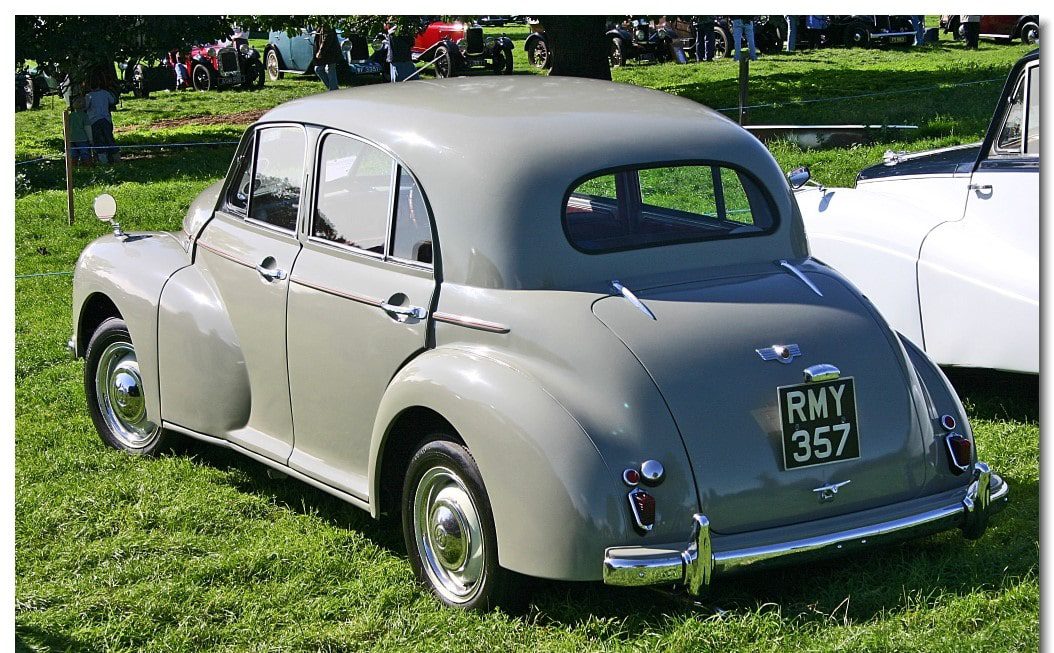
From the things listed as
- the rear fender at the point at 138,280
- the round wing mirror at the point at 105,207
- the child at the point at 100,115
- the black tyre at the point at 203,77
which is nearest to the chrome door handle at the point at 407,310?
the rear fender at the point at 138,280

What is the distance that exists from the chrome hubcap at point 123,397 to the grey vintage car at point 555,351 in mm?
540

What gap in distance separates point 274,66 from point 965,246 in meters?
29.0

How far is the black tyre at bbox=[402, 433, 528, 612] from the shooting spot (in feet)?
13.6

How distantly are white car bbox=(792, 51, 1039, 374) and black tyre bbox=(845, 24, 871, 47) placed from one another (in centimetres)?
2608

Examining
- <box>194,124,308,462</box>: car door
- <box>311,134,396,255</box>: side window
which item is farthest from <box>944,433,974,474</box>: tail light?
<box>194,124,308,462</box>: car door

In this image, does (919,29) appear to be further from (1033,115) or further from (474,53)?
(1033,115)

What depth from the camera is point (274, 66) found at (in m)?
32.9

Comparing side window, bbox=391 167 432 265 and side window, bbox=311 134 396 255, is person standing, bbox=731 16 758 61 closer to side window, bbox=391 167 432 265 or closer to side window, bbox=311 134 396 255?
side window, bbox=311 134 396 255

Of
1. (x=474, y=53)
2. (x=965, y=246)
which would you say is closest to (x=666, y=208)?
(x=965, y=246)

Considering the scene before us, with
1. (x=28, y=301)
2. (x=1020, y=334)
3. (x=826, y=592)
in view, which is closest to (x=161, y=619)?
(x=826, y=592)

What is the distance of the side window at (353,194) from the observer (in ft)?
15.9

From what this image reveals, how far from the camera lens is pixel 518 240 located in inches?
172

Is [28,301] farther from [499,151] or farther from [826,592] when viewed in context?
[826,592]

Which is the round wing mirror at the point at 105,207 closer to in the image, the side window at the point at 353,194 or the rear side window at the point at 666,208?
the side window at the point at 353,194
